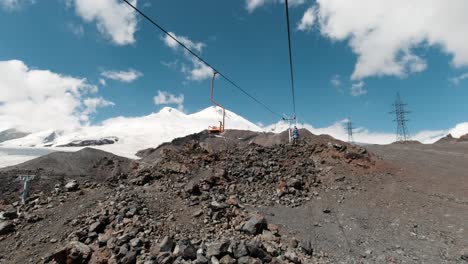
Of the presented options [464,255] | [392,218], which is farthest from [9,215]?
[464,255]

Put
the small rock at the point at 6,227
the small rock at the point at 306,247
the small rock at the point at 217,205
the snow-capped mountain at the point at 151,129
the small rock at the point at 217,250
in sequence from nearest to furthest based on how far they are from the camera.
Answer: the small rock at the point at 217,250 → the small rock at the point at 306,247 → the small rock at the point at 6,227 → the small rock at the point at 217,205 → the snow-capped mountain at the point at 151,129

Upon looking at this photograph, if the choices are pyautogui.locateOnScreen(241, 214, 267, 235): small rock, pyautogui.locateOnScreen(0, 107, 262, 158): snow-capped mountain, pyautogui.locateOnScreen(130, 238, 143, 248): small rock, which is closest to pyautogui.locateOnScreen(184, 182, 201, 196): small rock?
pyautogui.locateOnScreen(241, 214, 267, 235): small rock

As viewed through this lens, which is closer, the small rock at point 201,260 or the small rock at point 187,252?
the small rock at point 201,260

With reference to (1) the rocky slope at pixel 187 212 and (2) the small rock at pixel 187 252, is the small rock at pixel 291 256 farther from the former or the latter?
(2) the small rock at pixel 187 252

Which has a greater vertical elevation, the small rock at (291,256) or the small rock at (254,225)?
the small rock at (254,225)

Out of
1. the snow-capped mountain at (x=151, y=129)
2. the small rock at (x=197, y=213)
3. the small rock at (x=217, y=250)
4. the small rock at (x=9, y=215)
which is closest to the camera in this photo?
the small rock at (x=217, y=250)

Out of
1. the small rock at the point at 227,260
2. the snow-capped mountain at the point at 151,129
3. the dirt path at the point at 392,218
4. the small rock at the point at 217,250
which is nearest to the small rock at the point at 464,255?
the dirt path at the point at 392,218

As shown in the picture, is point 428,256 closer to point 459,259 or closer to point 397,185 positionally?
point 459,259

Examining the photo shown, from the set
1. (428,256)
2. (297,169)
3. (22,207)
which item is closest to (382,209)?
(428,256)

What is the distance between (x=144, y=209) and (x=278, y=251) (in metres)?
6.72

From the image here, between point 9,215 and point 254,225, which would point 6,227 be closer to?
point 9,215

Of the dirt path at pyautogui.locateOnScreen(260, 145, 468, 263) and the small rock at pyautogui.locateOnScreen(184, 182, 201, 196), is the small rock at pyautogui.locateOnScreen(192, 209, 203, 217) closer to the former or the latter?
the small rock at pyautogui.locateOnScreen(184, 182, 201, 196)

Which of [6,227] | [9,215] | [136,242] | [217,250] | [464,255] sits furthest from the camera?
[9,215]

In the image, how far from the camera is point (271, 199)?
55.4 ft
